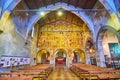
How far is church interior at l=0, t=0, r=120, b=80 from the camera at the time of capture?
8.29m

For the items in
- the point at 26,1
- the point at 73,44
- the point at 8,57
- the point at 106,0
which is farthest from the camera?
the point at 73,44

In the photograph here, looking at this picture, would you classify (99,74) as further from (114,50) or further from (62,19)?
(62,19)

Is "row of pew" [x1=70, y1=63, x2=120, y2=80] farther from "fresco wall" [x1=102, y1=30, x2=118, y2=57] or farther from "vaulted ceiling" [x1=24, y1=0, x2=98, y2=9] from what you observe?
"fresco wall" [x1=102, y1=30, x2=118, y2=57]

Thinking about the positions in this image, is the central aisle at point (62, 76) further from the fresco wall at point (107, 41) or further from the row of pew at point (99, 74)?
the fresco wall at point (107, 41)

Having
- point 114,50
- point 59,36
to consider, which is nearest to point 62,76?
point 114,50

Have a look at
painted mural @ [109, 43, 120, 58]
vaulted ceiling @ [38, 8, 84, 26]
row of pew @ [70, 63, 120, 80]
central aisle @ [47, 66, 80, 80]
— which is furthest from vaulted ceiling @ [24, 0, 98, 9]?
row of pew @ [70, 63, 120, 80]

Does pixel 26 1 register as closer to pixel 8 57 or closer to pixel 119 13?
pixel 8 57

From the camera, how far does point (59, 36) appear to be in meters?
19.3

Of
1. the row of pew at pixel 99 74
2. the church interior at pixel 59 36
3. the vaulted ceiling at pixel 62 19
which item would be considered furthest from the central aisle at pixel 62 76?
the vaulted ceiling at pixel 62 19

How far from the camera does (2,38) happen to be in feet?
28.0

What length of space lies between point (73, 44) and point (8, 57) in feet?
39.4

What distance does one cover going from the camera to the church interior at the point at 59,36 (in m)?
8.29

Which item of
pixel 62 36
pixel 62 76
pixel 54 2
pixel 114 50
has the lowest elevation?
pixel 62 76

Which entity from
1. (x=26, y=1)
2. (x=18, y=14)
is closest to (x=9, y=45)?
(x=18, y=14)
